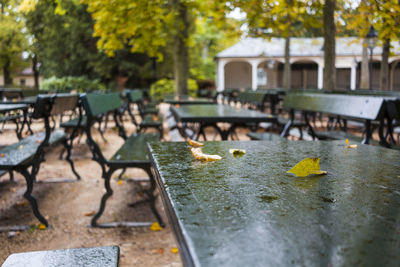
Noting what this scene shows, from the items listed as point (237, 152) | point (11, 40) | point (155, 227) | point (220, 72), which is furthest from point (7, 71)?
point (220, 72)

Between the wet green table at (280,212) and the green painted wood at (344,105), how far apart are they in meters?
2.02

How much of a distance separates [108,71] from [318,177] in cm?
2055

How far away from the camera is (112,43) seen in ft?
34.4

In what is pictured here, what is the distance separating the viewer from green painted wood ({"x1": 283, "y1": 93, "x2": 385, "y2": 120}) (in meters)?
3.31

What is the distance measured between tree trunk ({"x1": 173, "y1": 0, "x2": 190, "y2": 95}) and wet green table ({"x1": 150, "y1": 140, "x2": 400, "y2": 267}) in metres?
9.60

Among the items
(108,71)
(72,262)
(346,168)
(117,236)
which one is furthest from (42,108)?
(108,71)

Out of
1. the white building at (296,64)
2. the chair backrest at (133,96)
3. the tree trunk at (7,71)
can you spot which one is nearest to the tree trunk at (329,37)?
the chair backrest at (133,96)

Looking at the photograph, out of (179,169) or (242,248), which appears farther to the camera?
(179,169)

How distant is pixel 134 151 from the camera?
3898 mm

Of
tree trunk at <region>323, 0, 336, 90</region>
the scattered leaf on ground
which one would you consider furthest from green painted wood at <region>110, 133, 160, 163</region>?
tree trunk at <region>323, 0, 336, 90</region>

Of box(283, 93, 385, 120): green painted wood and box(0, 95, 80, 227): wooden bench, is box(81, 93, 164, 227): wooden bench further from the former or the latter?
box(283, 93, 385, 120): green painted wood

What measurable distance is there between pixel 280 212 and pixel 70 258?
37.7 inches

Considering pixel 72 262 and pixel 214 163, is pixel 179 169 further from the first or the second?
pixel 72 262

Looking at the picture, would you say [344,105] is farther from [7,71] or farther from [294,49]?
[294,49]
